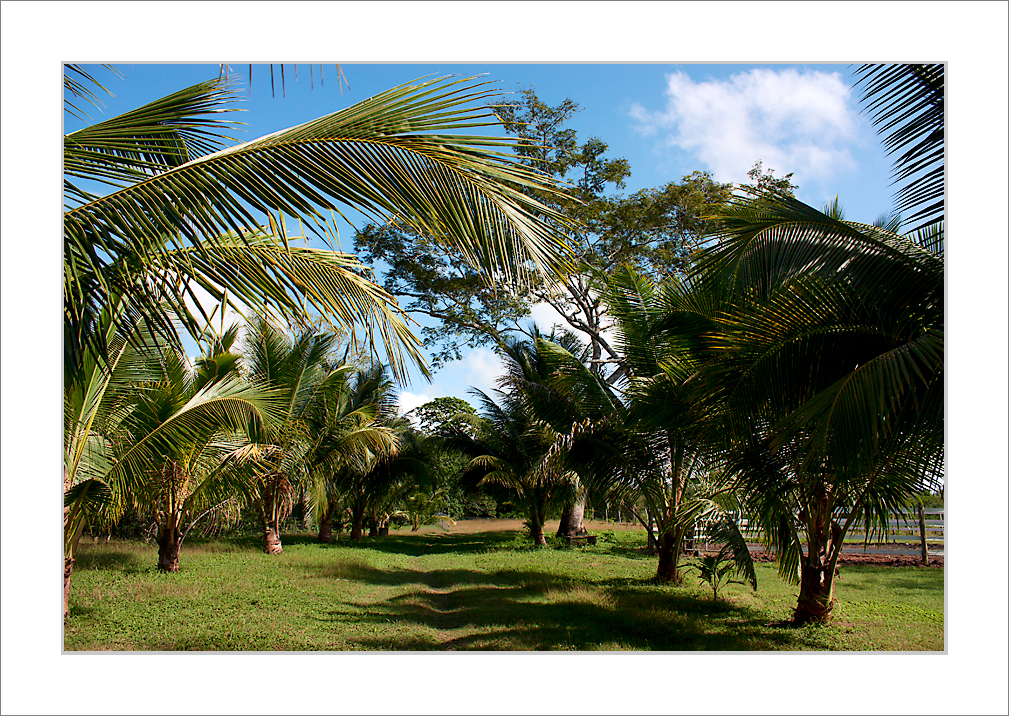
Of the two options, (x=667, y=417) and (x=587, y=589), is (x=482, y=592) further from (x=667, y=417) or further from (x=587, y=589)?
(x=667, y=417)

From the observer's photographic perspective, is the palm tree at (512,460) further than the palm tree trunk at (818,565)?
Yes

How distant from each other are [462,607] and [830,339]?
11.4 ft

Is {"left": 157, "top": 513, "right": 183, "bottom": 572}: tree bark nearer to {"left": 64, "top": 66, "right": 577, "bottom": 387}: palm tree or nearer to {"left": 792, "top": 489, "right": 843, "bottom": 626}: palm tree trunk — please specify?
{"left": 64, "top": 66, "right": 577, "bottom": 387}: palm tree

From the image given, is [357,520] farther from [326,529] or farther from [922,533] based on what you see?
[922,533]

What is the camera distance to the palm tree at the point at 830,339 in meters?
2.78

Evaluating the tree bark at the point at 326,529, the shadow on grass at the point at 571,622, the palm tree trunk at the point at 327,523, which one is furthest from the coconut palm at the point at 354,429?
the shadow on grass at the point at 571,622

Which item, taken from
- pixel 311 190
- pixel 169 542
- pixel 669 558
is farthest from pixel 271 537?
pixel 311 190

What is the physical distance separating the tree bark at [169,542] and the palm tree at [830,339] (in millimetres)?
5441

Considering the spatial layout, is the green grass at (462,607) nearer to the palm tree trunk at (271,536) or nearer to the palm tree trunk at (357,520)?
the palm tree trunk at (271,536)
